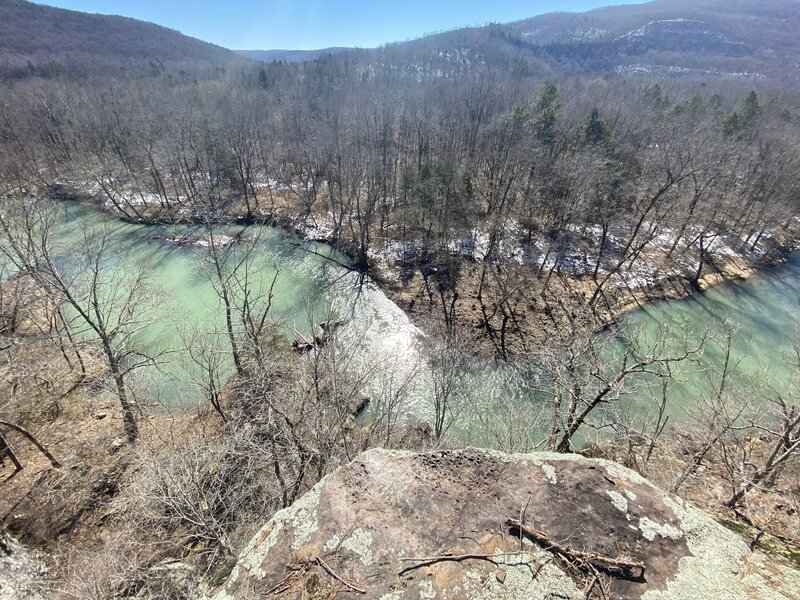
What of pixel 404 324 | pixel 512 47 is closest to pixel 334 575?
pixel 404 324

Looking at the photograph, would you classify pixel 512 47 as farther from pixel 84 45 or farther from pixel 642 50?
pixel 84 45

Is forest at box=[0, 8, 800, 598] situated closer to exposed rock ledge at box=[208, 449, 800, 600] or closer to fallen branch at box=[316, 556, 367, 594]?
exposed rock ledge at box=[208, 449, 800, 600]

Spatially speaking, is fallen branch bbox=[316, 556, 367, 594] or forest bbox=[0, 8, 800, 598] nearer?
fallen branch bbox=[316, 556, 367, 594]

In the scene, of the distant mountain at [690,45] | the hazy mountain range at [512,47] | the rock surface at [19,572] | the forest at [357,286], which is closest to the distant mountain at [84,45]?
the hazy mountain range at [512,47]

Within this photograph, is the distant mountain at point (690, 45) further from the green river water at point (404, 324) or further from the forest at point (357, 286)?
the green river water at point (404, 324)

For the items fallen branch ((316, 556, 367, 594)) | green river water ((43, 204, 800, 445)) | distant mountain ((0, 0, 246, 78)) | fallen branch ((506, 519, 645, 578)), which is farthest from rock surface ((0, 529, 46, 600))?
distant mountain ((0, 0, 246, 78))

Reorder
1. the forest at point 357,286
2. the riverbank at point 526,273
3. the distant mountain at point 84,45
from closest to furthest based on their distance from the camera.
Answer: the forest at point 357,286 < the riverbank at point 526,273 < the distant mountain at point 84,45
